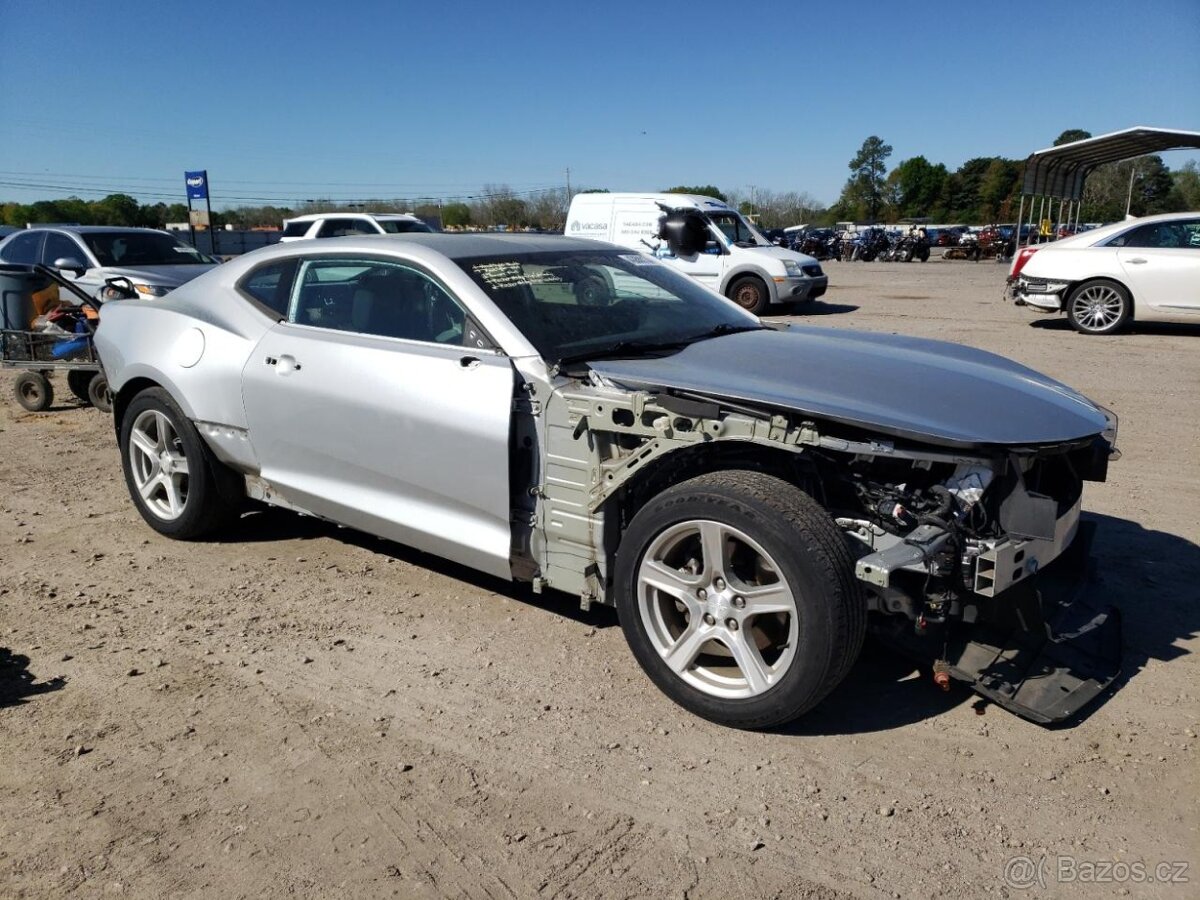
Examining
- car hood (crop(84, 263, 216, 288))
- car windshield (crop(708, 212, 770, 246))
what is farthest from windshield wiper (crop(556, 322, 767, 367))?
car windshield (crop(708, 212, 770, 246))

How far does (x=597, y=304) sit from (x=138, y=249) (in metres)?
9.81

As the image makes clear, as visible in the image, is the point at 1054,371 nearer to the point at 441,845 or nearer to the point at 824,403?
the point at 824,403

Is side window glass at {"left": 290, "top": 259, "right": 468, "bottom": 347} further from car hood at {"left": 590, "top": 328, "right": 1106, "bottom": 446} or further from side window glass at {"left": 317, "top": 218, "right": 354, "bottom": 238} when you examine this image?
side window glass at {"left": 317, "top": 218, "right": 354, "bottom": 238}

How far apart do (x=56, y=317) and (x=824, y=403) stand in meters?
8.16

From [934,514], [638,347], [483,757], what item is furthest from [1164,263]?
[483,757]

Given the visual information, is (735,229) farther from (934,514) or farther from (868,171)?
(868,171)

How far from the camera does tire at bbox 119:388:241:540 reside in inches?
190

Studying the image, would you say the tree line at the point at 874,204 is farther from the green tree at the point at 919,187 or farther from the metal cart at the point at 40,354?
the metal cart at the point at 40,354

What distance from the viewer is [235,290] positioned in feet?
15.8

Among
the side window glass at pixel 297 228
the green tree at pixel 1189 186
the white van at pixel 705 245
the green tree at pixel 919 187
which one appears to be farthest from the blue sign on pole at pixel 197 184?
the green tree at pixel 919 187

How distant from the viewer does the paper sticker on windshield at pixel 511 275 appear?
13.1 ft

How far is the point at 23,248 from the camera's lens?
40.8 feet

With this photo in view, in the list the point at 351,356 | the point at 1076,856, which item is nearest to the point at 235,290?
the point at 351,356

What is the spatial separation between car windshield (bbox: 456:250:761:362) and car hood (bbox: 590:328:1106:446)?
18cm
